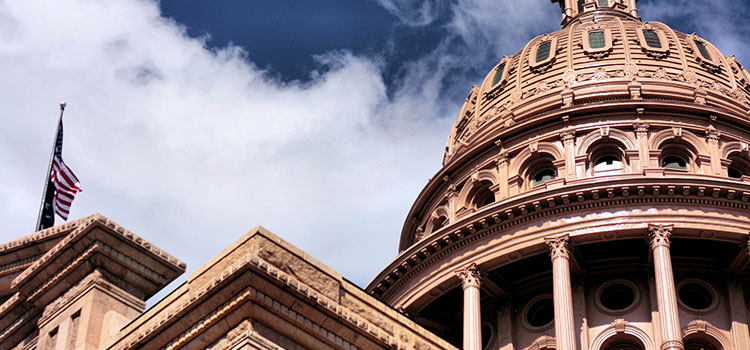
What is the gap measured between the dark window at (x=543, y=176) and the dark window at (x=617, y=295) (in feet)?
17.9

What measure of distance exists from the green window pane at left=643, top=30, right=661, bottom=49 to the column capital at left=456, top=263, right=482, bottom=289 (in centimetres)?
1587

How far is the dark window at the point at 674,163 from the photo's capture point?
2124 inches

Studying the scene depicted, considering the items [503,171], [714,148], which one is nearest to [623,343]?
[503,171]

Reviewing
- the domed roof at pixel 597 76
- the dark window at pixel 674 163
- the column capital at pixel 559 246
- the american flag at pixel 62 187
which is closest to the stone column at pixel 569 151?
the domed roof at pixel 597 76

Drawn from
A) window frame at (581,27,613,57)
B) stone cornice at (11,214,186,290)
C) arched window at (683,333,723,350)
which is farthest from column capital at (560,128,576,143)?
stone cornice at (11,214,186,290)

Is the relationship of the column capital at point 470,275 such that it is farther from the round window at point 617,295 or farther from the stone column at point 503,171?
the round window at point 617,295

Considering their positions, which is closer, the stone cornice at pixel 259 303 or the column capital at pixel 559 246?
the stone cornice at pixel 259 303

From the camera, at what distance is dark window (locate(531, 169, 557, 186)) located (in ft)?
179

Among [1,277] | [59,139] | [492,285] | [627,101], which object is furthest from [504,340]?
[1,277]

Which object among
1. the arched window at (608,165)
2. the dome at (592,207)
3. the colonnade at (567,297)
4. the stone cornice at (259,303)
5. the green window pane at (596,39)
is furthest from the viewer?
the green window pane at (596,39)

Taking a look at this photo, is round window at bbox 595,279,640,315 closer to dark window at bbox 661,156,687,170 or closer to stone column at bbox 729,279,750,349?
stone column at bbox 729,279,750,349

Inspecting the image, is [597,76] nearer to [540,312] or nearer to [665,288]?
[540,312]

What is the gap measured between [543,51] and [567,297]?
1673 cm

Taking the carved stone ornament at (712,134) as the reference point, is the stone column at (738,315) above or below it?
below
